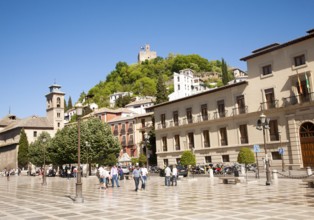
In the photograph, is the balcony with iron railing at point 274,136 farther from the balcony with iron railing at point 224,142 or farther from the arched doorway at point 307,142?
the balcony with iron railing at point 224,142

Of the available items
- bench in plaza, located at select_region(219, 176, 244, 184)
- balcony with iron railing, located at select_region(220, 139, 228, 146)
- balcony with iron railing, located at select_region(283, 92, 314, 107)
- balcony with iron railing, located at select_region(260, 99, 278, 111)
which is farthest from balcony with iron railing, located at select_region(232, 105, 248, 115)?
bench in plaza, located at select_region(219, 176, 244, 184)

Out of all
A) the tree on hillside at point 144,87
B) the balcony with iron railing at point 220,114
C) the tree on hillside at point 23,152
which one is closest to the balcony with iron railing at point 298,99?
the balcony with iron railing at point 220,114

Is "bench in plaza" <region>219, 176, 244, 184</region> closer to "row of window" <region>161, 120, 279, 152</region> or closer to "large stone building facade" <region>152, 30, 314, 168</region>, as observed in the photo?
"large stone building facade" <region>152, 30, 314, 168</region>

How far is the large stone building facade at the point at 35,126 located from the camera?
262 ft

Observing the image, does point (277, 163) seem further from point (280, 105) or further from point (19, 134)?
point (19, 134)

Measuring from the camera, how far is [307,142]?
3091 cm

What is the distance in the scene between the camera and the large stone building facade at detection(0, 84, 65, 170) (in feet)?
262

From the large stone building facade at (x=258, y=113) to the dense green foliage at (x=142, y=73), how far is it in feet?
261

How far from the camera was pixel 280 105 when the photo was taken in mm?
33219

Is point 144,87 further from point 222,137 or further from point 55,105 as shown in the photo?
point 222,137

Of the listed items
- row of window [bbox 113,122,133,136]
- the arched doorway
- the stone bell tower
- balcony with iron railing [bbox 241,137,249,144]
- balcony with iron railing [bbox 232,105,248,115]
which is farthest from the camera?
the stone bell tower

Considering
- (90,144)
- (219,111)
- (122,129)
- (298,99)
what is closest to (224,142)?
Result: (219,111)

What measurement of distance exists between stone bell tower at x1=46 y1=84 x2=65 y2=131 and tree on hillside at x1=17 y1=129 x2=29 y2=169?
9.16 meters

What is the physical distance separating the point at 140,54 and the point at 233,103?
139168 millimetres
